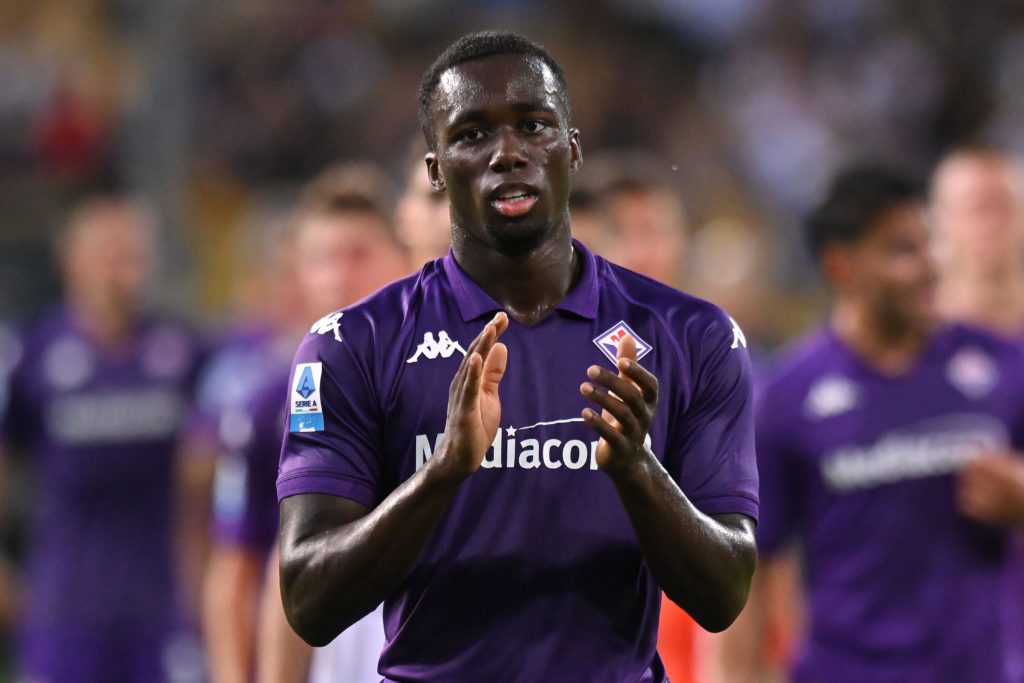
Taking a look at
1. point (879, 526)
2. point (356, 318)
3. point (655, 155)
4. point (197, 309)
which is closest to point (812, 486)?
point (879, 526)

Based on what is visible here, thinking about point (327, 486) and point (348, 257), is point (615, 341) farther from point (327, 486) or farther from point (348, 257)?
point (348, 257)

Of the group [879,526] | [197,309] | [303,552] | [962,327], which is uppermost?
[197,309]

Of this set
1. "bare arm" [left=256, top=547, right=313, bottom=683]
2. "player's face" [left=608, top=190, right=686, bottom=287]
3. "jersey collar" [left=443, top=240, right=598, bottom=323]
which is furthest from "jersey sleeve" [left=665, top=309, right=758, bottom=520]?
"player's face" [left=608, top=190, right=686, bottom=287]

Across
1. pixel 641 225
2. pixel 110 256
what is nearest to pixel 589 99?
pixel 110 256

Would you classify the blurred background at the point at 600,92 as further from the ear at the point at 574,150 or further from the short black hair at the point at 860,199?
the ear at the point at 574,150

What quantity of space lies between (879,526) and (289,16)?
10.2m

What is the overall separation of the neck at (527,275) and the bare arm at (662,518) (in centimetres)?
27

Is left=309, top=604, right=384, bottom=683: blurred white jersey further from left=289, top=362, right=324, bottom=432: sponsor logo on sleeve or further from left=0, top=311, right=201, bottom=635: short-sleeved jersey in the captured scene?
left=0, top=311, right=201, bottom=635: short-sleeved jersey

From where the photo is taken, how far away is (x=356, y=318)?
3568 mm

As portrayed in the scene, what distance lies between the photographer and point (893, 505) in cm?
600

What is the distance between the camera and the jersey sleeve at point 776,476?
6141mm

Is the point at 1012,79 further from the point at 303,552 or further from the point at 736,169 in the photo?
the point at 303,552

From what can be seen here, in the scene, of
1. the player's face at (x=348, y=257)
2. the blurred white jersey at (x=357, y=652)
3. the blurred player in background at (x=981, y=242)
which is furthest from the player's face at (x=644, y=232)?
the blurred white jersey at (x=357, y=652)

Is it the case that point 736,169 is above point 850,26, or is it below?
below
